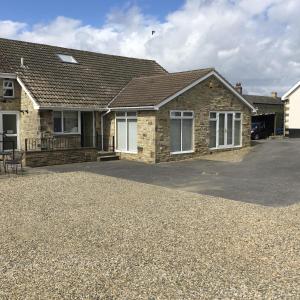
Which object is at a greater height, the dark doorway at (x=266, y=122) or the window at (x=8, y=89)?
the window at (x=8, y=89)

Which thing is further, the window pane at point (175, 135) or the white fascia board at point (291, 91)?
the white fascia board at point (291, 91)

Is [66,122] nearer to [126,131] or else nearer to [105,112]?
[105,112]

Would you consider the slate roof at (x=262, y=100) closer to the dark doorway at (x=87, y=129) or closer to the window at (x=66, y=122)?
the dark doorway at (x=87, y=129)

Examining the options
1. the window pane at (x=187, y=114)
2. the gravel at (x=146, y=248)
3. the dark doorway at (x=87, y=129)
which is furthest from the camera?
the dark doorway at (x=87, y=129)

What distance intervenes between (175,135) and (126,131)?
8.33 feet

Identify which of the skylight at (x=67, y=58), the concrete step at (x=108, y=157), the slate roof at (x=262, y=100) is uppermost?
the skylight at (x=67, y=58)

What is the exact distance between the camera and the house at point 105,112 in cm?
2009

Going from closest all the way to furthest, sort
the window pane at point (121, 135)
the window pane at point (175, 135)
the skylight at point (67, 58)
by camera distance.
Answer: the window pane at point (175, 135) → the window pane at point (121, 135) → the skylight at point (67, 58)

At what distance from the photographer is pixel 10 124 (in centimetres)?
2136

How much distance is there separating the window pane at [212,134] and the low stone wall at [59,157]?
6.18 m

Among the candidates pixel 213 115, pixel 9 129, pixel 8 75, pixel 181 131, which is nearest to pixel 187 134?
pixel 181 131

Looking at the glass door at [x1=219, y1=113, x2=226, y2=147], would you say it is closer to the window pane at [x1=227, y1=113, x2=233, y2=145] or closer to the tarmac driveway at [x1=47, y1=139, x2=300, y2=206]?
the window pane at [x1=227, y1=113, x2=233, y2=145]

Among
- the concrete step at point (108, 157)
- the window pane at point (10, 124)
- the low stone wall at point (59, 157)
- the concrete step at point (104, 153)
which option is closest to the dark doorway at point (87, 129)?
the concrete step at point (104, 153)

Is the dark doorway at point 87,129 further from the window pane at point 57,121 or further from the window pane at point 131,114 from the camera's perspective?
the window pane at point 131,114
